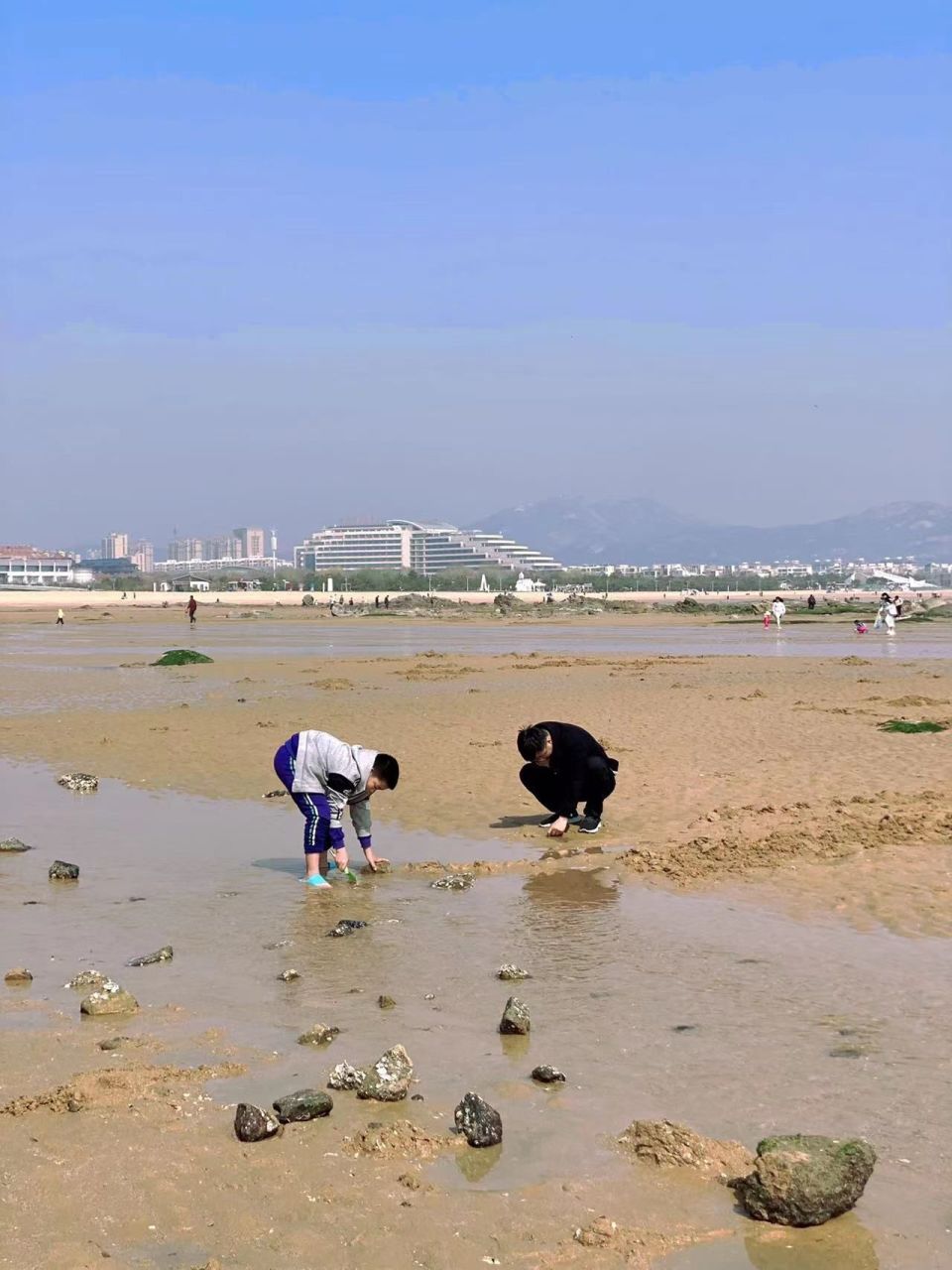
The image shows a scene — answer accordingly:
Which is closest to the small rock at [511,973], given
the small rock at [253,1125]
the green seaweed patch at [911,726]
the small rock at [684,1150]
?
the small rock at [684,1150]

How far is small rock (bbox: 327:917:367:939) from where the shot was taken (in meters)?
8.12

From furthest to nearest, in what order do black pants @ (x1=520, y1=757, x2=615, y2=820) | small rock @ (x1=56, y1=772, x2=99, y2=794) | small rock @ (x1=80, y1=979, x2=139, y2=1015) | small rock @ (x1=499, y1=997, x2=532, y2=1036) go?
small rock @ (x1=56, y1=772, x2=99, y2=794) → black pants @ (x1=520, y1=757, x2=615, y2=820) → small rock @ (x1=80, y1=979, x2=139, y2=1015) → small rock @ (x1=499, y1=997, x2=532, y2=1036)

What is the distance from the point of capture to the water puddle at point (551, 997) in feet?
16.8

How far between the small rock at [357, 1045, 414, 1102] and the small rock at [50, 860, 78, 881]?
4.68 metres

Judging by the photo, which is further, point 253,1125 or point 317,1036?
point 317,1036

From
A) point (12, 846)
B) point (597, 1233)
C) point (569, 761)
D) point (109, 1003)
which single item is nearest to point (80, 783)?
point (12, 846)

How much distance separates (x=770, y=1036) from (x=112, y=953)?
368cm

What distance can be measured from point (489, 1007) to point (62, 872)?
414 cm

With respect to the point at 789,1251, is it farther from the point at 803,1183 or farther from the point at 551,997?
the point at 551,997

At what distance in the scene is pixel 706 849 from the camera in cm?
1041

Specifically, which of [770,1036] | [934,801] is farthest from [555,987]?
[934,801]

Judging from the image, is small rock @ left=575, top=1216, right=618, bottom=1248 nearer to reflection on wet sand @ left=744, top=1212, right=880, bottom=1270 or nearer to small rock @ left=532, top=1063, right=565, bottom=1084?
reflection on wet sand @ left=744, top=1212, right=880, bottom=1270

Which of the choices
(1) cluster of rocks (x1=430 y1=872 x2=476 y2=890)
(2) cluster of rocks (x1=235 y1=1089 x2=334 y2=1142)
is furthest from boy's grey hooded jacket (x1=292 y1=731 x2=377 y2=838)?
(2) cluster of rocks (x1=235 y1=1089 x2=334 y2=1142)

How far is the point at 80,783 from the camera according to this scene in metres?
13.9
